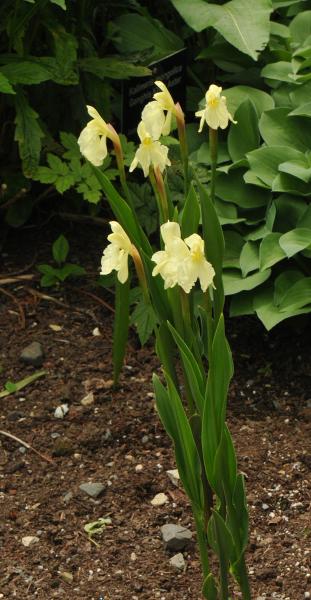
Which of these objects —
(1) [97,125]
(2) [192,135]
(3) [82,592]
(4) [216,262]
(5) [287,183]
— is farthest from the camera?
(2) [192,135]

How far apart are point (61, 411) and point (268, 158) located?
897 mm

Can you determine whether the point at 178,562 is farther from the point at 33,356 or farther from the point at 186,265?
the point at 186,265

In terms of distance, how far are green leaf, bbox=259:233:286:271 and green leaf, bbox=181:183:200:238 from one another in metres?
0.84

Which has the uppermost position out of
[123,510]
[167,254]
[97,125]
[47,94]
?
[97,125]

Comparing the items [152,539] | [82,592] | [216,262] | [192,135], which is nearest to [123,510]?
[152,539]

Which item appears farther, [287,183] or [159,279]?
[287,183]

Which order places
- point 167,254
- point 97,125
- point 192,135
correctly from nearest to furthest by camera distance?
point 167,254, point 97,125, point 192,135

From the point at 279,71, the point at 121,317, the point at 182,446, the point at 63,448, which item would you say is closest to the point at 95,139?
the point at 182,446

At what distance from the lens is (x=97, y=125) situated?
68.9 inches

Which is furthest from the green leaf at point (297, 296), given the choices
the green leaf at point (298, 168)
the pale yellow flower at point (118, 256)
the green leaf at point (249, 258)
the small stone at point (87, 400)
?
the pale yellow flower at point (118, 256)

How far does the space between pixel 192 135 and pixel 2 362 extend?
0.92 meters

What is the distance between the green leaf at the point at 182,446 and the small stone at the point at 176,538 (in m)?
0.45

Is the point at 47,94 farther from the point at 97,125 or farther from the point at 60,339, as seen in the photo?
the point at 97,125

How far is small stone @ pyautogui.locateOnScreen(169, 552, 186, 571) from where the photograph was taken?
7.54 feet
